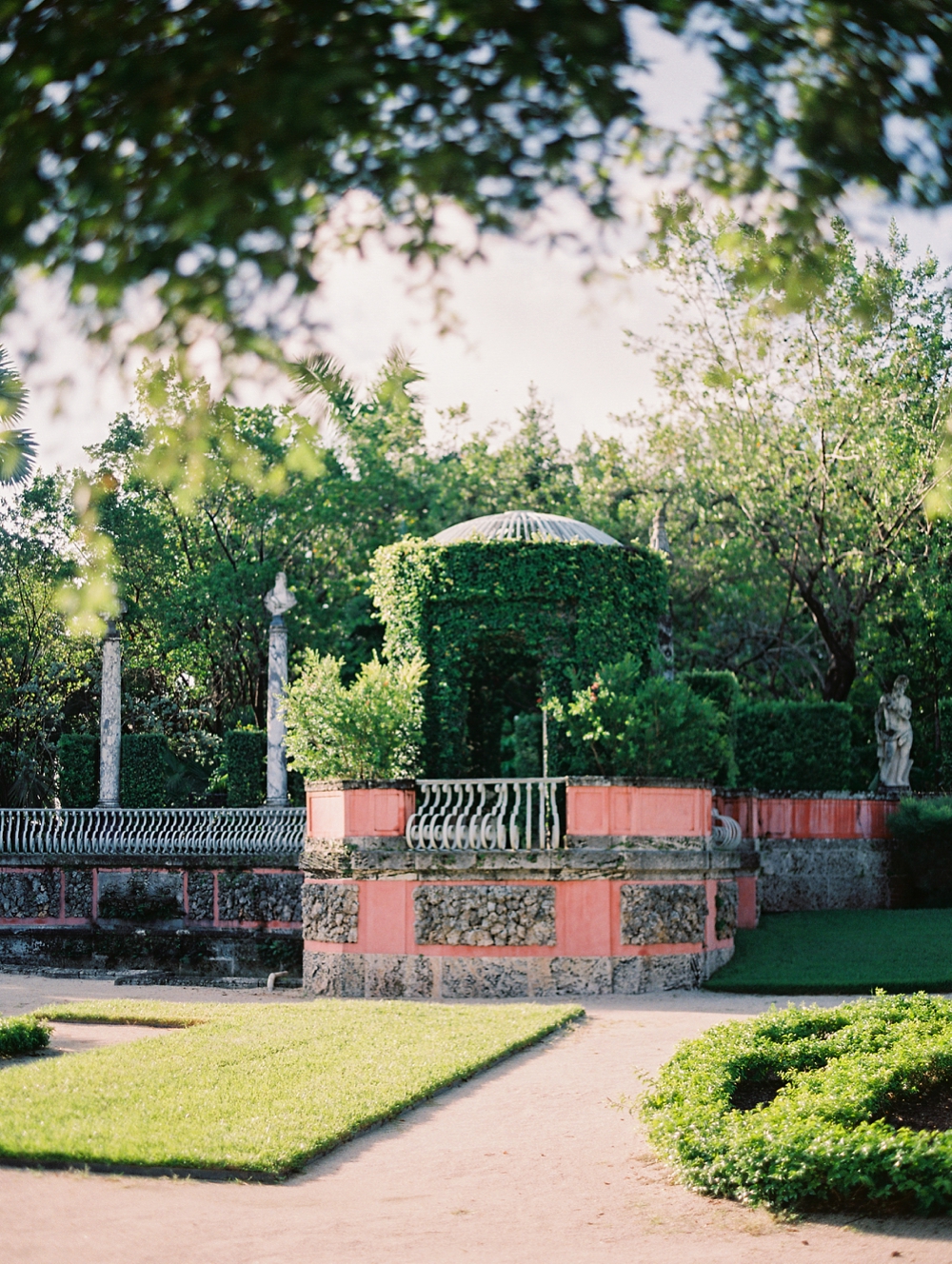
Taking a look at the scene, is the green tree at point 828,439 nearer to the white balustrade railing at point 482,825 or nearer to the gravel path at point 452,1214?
the white balustrade railing at point 482,825

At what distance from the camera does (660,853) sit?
16.6 metres

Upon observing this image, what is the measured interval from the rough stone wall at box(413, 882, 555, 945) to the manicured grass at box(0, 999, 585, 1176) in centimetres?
195

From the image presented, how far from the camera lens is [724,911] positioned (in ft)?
59.3

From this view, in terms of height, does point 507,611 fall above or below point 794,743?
above

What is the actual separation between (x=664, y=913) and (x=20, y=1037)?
808 centimetres

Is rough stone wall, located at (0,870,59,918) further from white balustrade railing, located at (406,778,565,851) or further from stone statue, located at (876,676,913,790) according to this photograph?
stone statue, located at (876,676,913,790)

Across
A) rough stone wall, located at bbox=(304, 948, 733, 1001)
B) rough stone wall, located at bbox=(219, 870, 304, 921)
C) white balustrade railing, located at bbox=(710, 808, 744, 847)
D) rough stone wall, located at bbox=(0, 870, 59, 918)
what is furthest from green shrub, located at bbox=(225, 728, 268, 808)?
rough stone wall, located at bbox=(304, 948, 733, 1001)

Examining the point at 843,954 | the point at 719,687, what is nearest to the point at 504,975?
the point at 843,954

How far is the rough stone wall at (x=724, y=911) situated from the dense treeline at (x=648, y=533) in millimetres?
8379

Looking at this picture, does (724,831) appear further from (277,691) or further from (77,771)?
(77,771)

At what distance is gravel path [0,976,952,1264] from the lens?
19.3ft

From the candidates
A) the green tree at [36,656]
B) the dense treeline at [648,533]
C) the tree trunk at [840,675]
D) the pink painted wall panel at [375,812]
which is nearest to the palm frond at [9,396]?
the pink painted wall panel at [375,812]

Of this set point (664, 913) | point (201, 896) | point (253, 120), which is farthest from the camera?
point (201, 896)

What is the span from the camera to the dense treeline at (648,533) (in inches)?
1044
